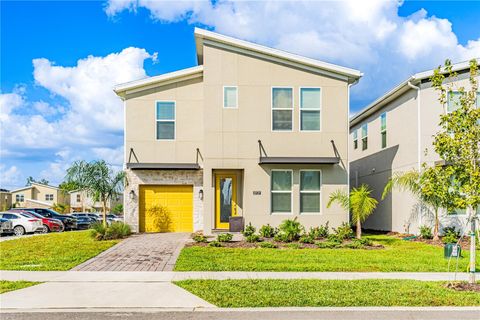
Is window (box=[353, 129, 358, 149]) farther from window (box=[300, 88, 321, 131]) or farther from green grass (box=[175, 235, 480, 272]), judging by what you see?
green grass (box=[175, 235, 480, 272])

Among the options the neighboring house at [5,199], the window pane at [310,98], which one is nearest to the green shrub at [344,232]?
the window pane at [310,98]

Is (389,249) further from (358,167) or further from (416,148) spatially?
(358,167)

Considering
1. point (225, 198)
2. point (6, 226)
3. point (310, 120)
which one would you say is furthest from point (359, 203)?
point (6, 226)

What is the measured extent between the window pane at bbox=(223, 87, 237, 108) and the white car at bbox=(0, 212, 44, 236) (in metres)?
13.9

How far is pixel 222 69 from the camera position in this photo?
1909 centimetres

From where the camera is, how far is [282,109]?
19.1 m

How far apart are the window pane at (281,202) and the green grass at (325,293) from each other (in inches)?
343

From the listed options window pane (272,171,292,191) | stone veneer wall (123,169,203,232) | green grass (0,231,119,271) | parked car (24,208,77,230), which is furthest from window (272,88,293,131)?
parked car (24,208,77,230)

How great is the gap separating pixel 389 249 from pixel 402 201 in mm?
5876

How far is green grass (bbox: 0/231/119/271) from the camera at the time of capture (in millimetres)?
12312

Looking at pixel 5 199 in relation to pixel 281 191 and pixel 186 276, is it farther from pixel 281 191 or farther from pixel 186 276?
pixel 186 276

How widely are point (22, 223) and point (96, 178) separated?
27.1ft

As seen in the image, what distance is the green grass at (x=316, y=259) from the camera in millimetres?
11820

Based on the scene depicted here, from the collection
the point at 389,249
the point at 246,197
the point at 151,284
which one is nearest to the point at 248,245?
the point at 246,197
